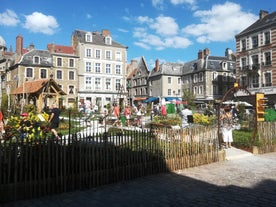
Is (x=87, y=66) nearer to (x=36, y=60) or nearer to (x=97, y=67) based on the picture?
(x=97, y=67)

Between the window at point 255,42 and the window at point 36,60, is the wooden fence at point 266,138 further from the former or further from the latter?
the window at point 36,60

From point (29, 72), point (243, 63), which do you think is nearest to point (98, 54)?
point (29, 72)

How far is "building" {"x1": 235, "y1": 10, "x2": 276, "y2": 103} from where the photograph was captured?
38.3m

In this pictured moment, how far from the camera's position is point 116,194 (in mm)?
6262

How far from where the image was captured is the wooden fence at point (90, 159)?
5906 mm

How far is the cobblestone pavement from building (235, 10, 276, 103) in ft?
112

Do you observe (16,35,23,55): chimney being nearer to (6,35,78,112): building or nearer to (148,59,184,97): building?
(6,35,78,112): building

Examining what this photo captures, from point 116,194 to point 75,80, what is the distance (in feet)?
153

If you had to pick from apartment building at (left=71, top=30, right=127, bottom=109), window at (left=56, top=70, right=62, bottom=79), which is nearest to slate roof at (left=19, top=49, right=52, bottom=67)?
window at (left=56, top=70, right=62, bottom=79)

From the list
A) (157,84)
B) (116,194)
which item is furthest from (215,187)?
(157,84)

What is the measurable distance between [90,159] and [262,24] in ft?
136

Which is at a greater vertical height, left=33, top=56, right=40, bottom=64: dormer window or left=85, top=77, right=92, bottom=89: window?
left=33, top=56, right=40, bottom=64: dormer window

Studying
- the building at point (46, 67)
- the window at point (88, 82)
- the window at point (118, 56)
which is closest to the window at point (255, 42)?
the window at point (118, 56)

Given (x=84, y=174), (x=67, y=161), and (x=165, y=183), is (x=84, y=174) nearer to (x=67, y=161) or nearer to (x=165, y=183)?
(x=67, y=161)
